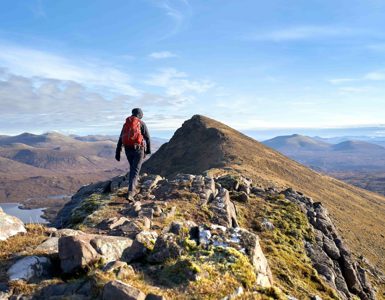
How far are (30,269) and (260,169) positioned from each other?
287 ft

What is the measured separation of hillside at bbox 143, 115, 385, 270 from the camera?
7412cm

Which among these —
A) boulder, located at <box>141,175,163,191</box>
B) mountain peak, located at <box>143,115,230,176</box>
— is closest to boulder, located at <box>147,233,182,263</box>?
boulder, located at <box>141,175,163,191</box>

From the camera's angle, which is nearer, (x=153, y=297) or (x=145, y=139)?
(x=153, y=297)

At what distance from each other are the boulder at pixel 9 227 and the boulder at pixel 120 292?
6861 millimetres

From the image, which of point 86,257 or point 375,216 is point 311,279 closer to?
point 86,257

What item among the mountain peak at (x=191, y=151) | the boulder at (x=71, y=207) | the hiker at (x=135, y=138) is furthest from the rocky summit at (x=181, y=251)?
the mountain peak at (x=191, y=151)

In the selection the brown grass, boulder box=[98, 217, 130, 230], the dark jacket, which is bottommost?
boulder box=[98, 217, 130, 230]

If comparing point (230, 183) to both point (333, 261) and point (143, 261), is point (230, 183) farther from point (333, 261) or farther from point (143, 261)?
point (143, 261)

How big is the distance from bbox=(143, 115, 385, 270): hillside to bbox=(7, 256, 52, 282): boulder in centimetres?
6011

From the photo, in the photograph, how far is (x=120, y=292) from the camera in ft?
32.1

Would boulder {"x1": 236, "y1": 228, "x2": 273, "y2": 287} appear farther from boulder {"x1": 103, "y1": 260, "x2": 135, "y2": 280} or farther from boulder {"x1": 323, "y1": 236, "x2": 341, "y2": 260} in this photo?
boulder {"x1": 323, "y1": 236, "x2": 341, "y2": 260}

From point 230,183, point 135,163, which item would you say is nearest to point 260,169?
point 230,183

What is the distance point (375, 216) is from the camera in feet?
325

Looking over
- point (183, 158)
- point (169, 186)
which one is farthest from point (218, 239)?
point (183, 158)
